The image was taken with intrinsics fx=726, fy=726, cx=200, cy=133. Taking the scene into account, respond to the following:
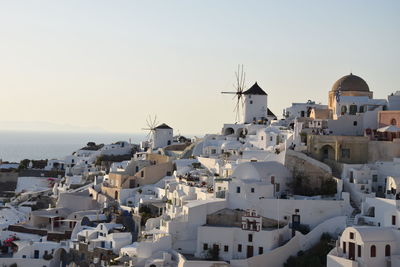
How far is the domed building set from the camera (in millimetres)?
43062

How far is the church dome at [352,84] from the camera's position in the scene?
142ft

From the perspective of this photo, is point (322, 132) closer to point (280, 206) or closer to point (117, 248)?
point (280, 206)

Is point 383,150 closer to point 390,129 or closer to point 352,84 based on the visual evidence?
point 390,129

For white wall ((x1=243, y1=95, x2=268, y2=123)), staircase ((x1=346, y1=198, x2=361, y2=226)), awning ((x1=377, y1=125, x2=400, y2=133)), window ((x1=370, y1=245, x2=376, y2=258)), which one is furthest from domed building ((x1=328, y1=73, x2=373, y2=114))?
window ((x1=370, y1=245, x2=376, y2=258))

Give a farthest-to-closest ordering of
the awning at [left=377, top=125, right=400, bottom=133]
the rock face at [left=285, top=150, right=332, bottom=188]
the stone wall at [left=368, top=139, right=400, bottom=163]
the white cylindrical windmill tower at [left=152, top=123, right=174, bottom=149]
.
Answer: the white cylindrical windmill tower at [left=152, top=123, right=174, bottom=149]
the awning at [left=377, top=125, right=400, bottom=133]
the stone wall at [left=368, top=139, right=400, bottom=163]
the rock face at [left=285, top=150, right=332, bottom=188]

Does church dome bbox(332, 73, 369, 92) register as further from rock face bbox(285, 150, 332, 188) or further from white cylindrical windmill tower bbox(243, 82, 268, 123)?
rock face bbox(285, 150, 332, 188)

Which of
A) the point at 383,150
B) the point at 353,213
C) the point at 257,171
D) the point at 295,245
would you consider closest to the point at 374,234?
the point at 295,245

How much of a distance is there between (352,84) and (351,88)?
274 millimetres

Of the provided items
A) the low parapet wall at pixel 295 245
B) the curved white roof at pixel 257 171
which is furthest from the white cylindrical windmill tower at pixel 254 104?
the low parapet wall at pixel 295 245

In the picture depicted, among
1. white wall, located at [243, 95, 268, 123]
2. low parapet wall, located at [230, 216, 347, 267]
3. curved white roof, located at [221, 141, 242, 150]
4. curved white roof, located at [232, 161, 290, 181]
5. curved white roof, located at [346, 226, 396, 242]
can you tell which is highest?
white wall, located at [243, 95, 268, 123]

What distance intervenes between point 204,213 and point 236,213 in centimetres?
139

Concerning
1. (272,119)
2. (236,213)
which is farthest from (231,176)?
(272,119)

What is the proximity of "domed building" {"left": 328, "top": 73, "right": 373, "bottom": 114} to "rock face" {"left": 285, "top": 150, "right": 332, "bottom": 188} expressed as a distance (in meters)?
9.07

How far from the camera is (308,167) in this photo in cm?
3394
